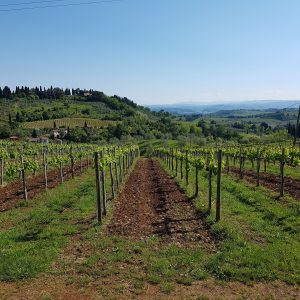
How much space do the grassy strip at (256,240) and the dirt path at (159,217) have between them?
72 cm

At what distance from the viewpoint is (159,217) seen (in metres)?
16.0

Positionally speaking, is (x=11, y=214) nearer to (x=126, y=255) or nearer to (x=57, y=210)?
(x=57, y=210)

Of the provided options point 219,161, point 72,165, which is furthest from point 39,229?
point 72,165

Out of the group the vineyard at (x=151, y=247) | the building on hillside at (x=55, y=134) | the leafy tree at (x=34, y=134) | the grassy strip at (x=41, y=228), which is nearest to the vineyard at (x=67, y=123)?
the building on hillside at (x=55, y=134)

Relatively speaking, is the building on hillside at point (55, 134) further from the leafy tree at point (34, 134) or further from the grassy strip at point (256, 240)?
the grassy strip at point (256, 240)

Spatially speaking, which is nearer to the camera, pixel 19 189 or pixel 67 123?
pixel 19 189

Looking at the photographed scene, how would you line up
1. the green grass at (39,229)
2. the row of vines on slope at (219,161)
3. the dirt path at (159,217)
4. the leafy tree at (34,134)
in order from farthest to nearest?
the leafy tree at (34,134)
the row of vines on slope at (219,161)
the dirt path at (159,217)
the green grass at (39,229)

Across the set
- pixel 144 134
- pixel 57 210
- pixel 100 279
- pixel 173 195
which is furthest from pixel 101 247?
pixel 144 134

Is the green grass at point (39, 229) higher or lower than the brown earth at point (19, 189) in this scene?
higher

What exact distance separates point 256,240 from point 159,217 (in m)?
4.75

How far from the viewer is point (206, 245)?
12250 millimetres

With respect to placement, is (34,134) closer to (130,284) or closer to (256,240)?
(256,240)

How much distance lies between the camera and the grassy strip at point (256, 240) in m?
9.94

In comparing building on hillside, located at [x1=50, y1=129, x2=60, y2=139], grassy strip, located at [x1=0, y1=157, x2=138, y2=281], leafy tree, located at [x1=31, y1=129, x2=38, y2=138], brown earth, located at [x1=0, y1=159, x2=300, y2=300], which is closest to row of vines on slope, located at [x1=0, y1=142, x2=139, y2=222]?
grassy strip, located at [x1=0, y1=157, x2=138, y2=281]
